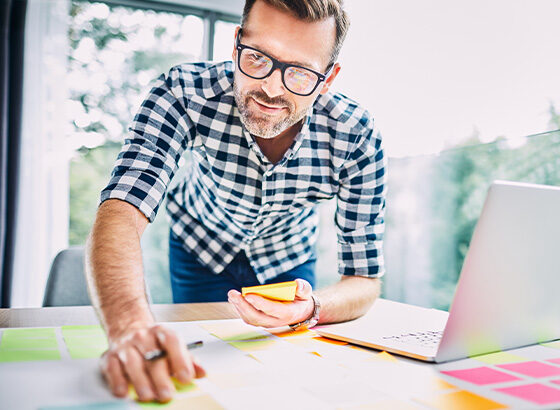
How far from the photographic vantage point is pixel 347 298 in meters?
1.19

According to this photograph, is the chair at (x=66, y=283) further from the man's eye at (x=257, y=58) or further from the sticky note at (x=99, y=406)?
the sticky note at (x=99, y=406)

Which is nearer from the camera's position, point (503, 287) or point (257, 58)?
point (503, 287)

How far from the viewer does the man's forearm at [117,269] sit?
736 millimetres

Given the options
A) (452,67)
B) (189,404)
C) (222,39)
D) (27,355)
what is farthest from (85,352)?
(222,39)

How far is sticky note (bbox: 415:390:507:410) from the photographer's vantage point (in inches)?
24.1

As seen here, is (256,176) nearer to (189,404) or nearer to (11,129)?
(189,404)

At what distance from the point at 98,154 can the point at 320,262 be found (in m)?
1.74

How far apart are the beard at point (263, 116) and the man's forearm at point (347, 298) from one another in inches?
17.0

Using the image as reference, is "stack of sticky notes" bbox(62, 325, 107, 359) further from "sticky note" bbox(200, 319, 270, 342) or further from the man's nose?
the man's nose

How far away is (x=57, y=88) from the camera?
3295mm

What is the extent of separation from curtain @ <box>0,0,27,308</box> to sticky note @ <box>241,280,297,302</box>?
2821 mm

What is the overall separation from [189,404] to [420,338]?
0.55 m

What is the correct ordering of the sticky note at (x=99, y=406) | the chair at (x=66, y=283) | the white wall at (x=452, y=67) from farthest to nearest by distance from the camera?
1. the white wall at (x=452, y=67)
2. the chair at (x=66, y=283)
3. the sticky note at (x=99, y=406)

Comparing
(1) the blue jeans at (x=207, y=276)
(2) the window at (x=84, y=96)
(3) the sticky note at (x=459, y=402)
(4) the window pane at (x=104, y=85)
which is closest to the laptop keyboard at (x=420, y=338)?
(3) the sticky note at (x=459, y=402)
